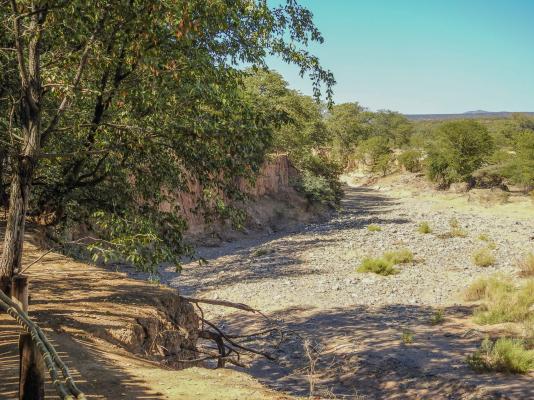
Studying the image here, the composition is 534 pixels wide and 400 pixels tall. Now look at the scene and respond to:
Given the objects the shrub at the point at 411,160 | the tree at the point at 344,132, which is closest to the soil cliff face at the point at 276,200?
the shrub at the point at 411,160

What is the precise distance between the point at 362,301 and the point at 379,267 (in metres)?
2.95

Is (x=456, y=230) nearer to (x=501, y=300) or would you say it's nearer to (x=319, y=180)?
(x=319, y=180)

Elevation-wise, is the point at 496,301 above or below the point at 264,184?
below

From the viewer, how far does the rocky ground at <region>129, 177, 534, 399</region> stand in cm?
932

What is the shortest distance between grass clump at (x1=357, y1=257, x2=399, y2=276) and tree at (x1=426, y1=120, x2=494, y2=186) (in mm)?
25299

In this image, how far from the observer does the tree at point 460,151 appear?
131ft

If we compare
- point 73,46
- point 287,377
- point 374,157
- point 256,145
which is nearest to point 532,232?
point 287,377

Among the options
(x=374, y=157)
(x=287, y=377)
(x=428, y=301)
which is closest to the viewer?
(x=287, y=377)

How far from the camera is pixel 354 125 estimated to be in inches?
2397

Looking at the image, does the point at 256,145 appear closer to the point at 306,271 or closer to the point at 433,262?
the point at 306,271

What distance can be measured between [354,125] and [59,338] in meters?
57.7

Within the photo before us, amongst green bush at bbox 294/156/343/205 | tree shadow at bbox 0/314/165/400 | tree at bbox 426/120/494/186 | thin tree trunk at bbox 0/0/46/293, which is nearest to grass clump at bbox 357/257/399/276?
green bush at bbox 294/156/343/205

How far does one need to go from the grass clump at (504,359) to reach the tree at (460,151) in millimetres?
32587

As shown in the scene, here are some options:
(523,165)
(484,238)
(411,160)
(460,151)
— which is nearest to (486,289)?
(484,238)
